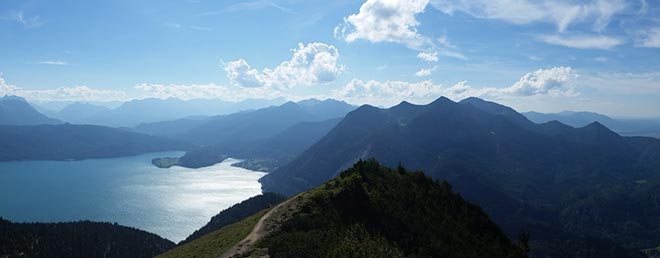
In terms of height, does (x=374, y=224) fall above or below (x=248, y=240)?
below

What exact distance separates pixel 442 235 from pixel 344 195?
23.6 meters

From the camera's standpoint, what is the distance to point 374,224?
9481 centimetres

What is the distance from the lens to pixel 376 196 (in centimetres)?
10681

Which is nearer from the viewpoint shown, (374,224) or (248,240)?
(248,240)

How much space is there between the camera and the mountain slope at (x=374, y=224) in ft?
244

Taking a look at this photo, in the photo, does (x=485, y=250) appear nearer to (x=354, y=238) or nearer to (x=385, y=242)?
(x=385, y=242)

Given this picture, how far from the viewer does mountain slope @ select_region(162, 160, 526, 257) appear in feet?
244

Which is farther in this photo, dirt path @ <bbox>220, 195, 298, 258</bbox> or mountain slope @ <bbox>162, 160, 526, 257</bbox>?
mountain slope @ <bbox>162, 160, 526, 257</bbox>

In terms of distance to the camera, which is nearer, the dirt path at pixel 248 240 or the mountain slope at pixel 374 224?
the dirt path at pixel 248 240

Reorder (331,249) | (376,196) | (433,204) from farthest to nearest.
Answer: (433,204)
(376,196)
(331,249)

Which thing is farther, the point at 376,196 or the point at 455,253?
the point at 376,196

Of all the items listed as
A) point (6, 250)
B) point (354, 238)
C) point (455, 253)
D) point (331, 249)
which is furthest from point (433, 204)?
point (6, 250)

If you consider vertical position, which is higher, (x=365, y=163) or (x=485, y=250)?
(x=365, y=163)

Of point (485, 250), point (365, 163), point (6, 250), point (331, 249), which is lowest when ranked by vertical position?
point (6, 250)
